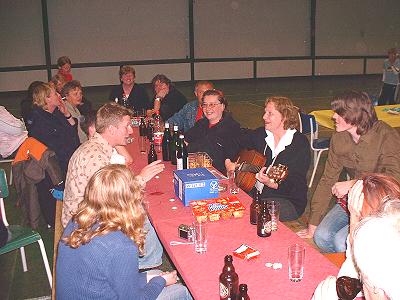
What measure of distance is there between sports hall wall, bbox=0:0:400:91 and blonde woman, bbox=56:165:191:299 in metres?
15.6

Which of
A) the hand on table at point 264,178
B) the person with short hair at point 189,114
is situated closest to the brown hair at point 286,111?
the hand on table at point 264,178

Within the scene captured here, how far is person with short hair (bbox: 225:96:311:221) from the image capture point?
423 cm

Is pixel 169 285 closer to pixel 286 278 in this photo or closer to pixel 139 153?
pixel 286 278

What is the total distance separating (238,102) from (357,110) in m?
10.3

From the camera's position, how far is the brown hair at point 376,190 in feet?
8.02

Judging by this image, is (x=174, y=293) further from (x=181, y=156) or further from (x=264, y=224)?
(x=181, y=156)

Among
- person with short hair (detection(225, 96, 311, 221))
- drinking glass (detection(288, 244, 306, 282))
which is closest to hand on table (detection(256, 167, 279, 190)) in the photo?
person with short hair (detection(225, 96, 311, 221))

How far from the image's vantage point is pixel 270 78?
19.5 metres

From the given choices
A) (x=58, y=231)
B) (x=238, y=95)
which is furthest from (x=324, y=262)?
(x=238, y=95)

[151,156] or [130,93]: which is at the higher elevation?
[130,93]

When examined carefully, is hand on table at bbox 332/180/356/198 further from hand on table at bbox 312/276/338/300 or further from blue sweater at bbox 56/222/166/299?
blue sweater at bbox 56/222/166/299

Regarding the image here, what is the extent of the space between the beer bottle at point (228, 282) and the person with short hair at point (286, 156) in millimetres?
1727

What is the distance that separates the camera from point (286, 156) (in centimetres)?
429

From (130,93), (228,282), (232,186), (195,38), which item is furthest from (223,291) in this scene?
(195,38)
